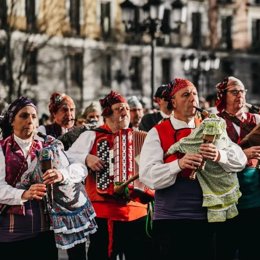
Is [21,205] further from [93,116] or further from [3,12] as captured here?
[3,12]

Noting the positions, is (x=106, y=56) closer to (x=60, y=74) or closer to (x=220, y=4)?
(x=60, y=74)

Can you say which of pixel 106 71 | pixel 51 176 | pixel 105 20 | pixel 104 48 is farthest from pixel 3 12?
pixel 51 176

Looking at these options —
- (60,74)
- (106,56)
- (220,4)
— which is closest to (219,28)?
(220,4)

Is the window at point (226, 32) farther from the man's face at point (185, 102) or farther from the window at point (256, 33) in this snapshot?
the man's face at point (185, 102)

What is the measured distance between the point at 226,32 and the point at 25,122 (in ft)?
153

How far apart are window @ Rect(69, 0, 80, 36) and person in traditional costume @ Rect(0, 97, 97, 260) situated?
35171 millimetres

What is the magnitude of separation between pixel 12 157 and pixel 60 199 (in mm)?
487

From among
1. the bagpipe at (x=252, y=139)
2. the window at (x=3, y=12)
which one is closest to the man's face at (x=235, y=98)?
the bagpipe at (x=252, y=139)

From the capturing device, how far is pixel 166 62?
47.9 m

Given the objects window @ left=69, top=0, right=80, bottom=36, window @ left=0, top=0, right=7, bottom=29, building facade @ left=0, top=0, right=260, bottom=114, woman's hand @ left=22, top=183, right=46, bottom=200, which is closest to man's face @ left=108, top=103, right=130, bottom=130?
woman's hand @ left=22, top=183, right=46, bottom=200

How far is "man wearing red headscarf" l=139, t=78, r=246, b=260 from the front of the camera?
6.57 metres

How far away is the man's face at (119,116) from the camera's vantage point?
26.7ft

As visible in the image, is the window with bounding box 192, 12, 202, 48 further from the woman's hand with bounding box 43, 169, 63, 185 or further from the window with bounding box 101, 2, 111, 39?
the woman's hand with bounding box 43, 169, 63, 185

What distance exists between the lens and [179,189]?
6605 millimetres
